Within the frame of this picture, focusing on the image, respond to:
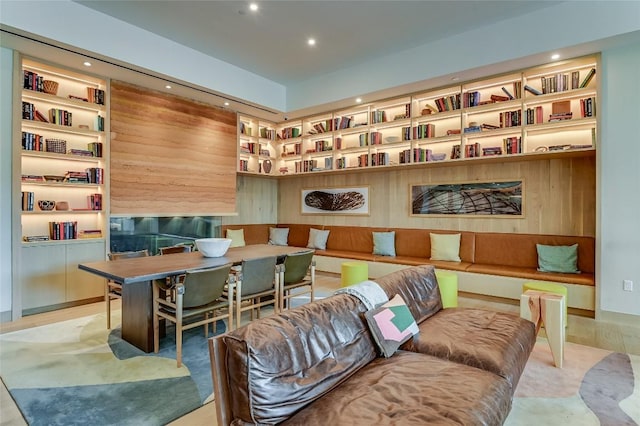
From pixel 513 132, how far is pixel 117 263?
4.92 m

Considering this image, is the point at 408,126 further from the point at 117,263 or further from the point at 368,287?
the point at 117,263

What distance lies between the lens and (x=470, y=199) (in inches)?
204

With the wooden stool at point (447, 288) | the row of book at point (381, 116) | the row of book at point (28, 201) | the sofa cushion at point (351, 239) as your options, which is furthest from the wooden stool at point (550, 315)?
the row of book at point (28, 201)

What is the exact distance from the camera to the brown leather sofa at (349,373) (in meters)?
1.37

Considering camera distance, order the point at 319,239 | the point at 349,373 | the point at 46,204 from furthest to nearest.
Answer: the point at 319,239 < the point at 46,204 < the point at 349,373

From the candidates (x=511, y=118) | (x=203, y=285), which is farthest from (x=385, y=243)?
(x=203, y=285)

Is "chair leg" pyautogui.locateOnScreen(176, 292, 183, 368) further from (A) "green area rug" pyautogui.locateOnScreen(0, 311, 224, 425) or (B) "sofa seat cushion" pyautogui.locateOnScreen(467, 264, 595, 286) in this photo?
(B) "sofa seat cushion" pyautogui.locateOnScreen(467, 264, 595, 286)

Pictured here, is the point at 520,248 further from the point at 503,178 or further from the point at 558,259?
the point at 503,178

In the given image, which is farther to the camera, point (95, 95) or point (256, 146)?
point (256, 146)

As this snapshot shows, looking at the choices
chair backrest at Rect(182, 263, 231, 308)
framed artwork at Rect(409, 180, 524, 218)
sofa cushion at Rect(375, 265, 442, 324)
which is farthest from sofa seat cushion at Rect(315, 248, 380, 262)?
chair backrest at Rect(182, 263, 231, 308)

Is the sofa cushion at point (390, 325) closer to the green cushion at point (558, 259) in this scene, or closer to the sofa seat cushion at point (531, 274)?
the sofa seat cushion at point (531, 274)

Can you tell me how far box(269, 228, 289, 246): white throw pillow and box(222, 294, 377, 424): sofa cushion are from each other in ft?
16.8

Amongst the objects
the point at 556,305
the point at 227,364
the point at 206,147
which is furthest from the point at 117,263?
the point at 556,305

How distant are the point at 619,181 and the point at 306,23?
3892 millimetres
